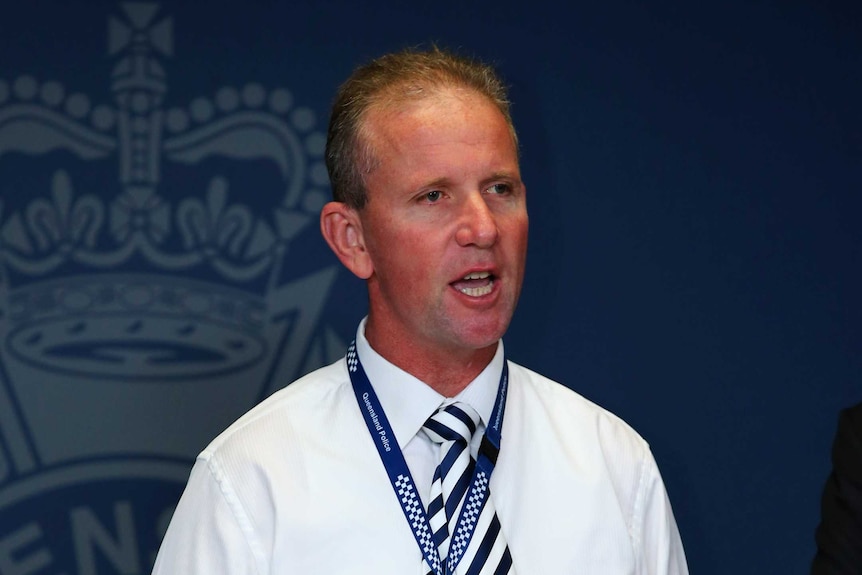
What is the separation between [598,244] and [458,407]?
93 centimetres

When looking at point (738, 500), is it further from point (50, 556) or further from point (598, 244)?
point (50, 556)

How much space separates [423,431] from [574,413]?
27 centimetres

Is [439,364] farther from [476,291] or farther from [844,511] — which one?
[844,511]

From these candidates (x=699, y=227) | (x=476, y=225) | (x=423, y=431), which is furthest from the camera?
(x=699, y=227)

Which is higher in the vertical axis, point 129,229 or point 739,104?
point 739,104

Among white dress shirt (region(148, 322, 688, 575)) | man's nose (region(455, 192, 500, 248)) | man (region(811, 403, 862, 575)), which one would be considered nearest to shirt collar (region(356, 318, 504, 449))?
white dress shirt (region(148, 322, 688, 575))

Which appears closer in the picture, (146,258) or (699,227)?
(146,258)

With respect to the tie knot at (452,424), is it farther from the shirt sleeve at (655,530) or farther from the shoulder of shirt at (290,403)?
the shirt sleeve at (655,530)

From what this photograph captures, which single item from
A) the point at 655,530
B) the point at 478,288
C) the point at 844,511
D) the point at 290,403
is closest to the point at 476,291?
the point at 478,288

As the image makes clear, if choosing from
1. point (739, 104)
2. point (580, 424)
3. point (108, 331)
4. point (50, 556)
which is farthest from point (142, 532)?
point (739, 104)

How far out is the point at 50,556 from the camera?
261 cm

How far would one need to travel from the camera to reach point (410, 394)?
77.3 inches

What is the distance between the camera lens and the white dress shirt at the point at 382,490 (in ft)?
6.08

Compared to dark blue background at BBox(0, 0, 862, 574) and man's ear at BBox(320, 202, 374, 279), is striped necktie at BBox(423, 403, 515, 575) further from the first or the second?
dark blue background at BBox(0, 0, 862, 574)
